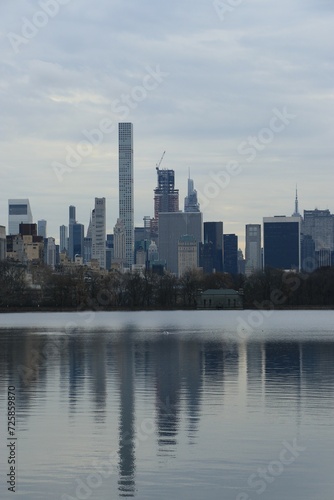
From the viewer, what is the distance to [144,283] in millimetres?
187500

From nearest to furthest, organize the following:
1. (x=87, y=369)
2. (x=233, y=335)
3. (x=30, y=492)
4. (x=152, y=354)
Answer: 1. (x=30, y=492)
2. (x=87, y=369)
3. (x=152, y=354)
4. (x=233, y=335)

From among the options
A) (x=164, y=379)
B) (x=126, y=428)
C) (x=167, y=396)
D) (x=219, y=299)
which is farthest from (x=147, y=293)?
(x=126, y=428)

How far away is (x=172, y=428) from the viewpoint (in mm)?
27625

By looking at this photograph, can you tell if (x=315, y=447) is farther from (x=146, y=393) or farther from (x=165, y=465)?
(x=146, y=393)

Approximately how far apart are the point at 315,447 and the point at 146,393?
460 inches

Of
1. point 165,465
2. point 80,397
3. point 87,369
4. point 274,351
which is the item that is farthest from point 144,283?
point 165,465

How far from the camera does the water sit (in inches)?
837

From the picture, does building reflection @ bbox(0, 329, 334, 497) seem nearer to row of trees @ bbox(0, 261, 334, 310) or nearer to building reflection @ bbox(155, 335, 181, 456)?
building reflection @ bbox(155, 335, 181, 456)

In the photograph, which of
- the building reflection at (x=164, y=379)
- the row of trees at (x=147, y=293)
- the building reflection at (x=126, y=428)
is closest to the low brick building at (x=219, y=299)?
the row of trees at (x=147, y=293)

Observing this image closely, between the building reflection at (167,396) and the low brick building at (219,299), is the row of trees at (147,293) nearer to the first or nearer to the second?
the low brick building at (219,299)

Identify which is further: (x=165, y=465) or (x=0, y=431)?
(x=0, y=431)

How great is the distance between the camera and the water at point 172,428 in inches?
837

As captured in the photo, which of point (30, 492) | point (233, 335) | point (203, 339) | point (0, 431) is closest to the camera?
point (30, 492)

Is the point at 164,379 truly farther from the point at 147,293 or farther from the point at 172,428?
the point at 147,293
